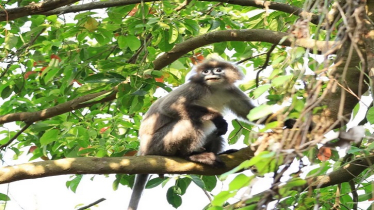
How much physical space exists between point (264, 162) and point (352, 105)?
97.2 inches

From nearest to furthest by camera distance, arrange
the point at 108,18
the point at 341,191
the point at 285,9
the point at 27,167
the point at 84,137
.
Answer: the point at 27,167
the point at 341,191
the point at 285,9
the point at 108,18
the point at 84,137

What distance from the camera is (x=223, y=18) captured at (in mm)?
6062

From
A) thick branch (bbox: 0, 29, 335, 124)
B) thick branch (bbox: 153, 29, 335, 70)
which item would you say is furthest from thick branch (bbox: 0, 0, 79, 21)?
thick branch (bbox: 153, 29, 335, 70)

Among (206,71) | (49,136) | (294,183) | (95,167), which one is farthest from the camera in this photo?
(206,71)

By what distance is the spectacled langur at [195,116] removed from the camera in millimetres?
5582

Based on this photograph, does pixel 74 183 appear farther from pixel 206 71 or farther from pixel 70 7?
pixel 206 71

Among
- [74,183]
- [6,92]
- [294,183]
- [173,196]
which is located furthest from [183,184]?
→ [294,183]

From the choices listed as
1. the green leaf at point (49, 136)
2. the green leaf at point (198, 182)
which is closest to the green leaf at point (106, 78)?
the green leaf at point (198, 182)

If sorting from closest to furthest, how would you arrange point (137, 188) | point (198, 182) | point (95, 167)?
point (95, 167) < point (198, 182) < point (137, 188)

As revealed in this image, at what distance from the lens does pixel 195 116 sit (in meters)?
5.73

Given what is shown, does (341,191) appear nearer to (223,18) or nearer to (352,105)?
(352,105)

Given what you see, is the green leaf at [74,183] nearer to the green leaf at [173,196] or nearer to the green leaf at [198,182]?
the green leaf at [173,196]

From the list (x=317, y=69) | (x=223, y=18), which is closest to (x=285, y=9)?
(x=223, y=18)

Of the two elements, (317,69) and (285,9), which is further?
(285,9)
